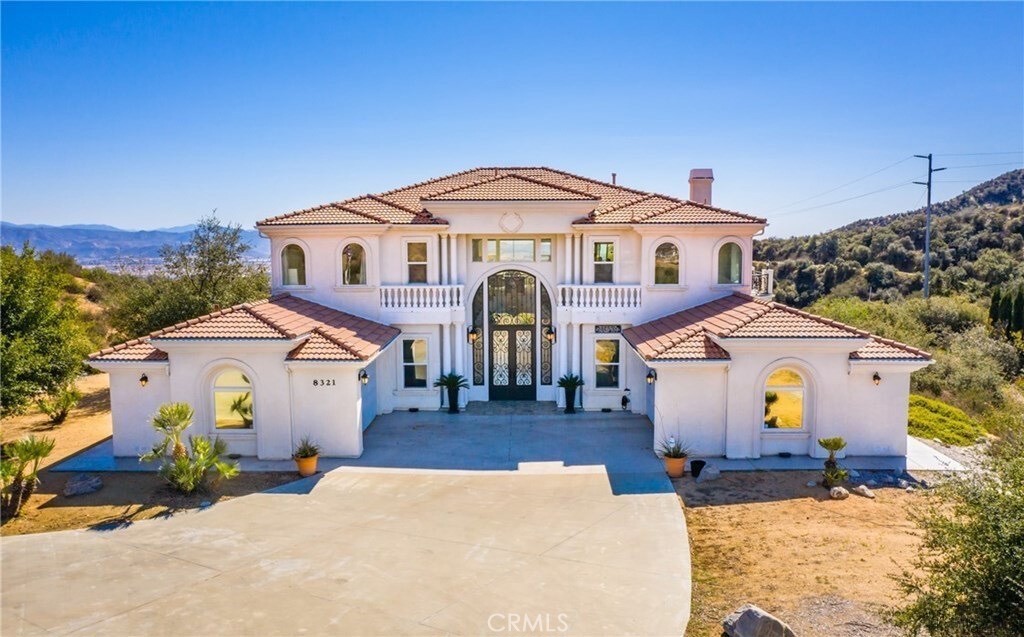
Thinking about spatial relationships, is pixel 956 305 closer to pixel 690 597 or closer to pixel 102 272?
pixel 690 597

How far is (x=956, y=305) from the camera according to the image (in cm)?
3281

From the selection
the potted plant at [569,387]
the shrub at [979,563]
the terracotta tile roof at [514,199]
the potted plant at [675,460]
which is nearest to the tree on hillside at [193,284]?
the terracotta tile roof at [514,199]

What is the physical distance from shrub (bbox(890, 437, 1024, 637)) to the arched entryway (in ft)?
46.7

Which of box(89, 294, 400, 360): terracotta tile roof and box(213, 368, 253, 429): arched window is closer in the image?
box(89, 294, 400, 360): terracotta tile roof

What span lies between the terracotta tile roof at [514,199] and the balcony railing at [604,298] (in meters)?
2.17

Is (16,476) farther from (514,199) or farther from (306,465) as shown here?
(514,199)

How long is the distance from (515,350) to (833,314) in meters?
18.0

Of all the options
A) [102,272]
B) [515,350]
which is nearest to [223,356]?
[515,350]

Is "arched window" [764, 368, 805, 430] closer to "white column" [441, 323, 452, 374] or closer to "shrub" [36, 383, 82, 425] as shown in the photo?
"white column" [441, 323, 452, 374]

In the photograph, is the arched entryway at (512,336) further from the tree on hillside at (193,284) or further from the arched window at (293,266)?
the tree on hillside at (193,284)

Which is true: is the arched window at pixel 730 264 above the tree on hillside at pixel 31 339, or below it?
above

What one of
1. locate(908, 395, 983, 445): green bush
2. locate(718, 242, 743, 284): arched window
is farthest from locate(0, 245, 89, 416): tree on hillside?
locate(908, 395, 983, 445): green bush

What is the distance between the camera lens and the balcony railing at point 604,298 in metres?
19.7

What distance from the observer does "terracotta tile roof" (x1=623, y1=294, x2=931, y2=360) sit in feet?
50.8
